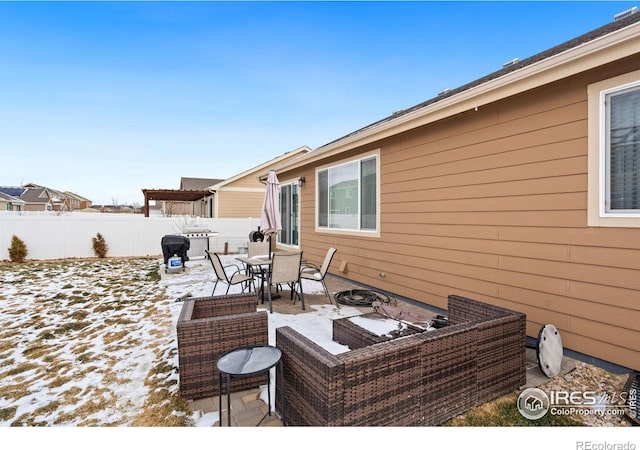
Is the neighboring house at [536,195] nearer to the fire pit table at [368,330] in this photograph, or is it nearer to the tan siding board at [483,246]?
the tan siding board at [483,246]

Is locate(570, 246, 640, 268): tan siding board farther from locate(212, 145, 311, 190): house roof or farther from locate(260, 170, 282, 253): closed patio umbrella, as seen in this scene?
locate(212, 145, 311, 190): house roof

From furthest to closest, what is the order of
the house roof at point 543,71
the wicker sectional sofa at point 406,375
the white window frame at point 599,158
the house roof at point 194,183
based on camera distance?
the house roof at point 194,183
the white window frame at point 599,158
the house roof at point 543,71
the wicker sectional sofa at point 406,375

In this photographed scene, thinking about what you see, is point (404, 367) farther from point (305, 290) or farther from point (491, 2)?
point (491, 2)

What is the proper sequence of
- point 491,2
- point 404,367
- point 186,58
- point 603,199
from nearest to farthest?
point 404,367, point 603,199, point 491,2, point 186,58

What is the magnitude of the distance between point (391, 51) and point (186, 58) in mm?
5634

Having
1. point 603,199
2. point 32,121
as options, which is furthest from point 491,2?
point 32,121

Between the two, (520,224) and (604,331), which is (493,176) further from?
(604,331)

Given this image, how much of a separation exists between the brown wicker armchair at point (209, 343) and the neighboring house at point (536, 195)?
2.83 m

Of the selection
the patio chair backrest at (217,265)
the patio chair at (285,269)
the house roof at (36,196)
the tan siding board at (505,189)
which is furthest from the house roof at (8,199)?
the tan siding board at (505,189)

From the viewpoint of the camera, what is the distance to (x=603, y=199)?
2689 millimetres

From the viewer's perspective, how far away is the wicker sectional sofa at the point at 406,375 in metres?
1.62

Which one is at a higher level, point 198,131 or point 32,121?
point 198,131

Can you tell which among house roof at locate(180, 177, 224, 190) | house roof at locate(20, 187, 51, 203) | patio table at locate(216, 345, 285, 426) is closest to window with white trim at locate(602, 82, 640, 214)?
patio table at locate(216, 345, 285, 426)

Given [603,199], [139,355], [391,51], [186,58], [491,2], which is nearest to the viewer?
[603,199]
